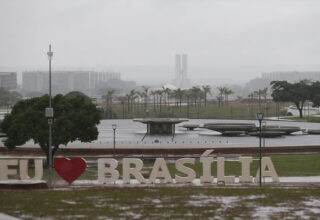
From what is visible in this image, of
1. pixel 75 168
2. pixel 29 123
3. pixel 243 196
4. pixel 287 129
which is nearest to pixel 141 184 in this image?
pixel 75 168

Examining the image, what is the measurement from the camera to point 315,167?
4681 cm

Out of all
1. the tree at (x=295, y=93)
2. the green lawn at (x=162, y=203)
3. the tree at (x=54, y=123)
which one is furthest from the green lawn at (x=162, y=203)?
the tree at (x=295, y=93)

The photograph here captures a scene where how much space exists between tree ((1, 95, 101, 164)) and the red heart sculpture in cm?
1272

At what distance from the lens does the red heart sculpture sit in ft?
114

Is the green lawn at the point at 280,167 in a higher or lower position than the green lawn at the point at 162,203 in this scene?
lower

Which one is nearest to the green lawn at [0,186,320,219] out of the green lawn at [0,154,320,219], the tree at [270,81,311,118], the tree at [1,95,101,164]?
the green lawn at [0,154,320,219]

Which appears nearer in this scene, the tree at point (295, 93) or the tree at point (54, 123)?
the tree at point (54, 123)

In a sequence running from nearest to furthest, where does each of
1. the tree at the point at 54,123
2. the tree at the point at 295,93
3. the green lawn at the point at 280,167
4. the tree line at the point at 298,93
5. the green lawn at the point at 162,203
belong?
1. the green lawn at the point at 162,203
2. the green lawn at the point at 280,167
3. the tree at the point at 54,123
4. the tree line at the point at 298,93
5. the tree at the point at 295,93

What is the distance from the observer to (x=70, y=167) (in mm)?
35062

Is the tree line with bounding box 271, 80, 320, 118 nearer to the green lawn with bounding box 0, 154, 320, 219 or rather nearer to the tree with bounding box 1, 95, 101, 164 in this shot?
the tree with bounding box 1, 95, 101, 164

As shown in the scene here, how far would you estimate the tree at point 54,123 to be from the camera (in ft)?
158

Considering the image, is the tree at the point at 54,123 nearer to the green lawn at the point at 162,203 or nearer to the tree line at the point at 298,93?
the green lawn at the point at 162,203

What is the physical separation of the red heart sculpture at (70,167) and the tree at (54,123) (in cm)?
1272

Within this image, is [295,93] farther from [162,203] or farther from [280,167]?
[162,203]
